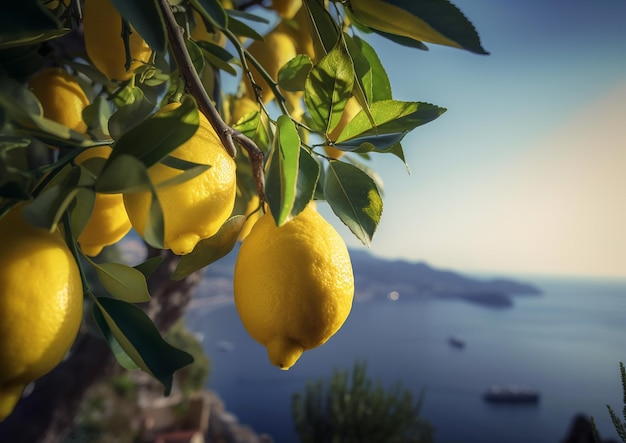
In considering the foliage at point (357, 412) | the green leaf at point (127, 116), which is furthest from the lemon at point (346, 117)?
the foliage at point (357, 412)

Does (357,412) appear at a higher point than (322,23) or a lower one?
lower

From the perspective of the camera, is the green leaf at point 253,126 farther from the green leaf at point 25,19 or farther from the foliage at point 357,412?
the foliage at point 357,412

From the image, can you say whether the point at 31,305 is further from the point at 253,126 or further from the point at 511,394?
the point at 511,394

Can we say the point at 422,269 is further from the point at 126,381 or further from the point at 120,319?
the point at 120,319

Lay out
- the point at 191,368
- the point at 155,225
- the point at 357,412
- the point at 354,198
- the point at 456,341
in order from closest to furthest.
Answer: the point at 155,225 < the point at 354,198 < the point at 357,412 < the point at 191,368 < the point at 456,341

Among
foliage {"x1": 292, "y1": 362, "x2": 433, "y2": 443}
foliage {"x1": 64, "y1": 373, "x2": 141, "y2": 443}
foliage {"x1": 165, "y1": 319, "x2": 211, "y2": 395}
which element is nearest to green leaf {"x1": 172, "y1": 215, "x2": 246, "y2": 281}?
foliage {"x1": 292, "y1": 362, "x2": 433, "y2": 443}

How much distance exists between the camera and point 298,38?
16.1 inches

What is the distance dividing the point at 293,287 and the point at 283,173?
0.07 metres

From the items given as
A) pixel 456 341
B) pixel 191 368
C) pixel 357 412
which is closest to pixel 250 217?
pixel 357 412

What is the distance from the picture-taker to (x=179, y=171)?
220 millimetres

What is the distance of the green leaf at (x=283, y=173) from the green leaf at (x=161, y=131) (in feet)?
0.13

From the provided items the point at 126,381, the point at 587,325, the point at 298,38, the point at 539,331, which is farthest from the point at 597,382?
the point at 298,38

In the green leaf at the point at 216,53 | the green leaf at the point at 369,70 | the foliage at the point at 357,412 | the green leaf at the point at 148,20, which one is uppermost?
the green leaf at the point at 148,20

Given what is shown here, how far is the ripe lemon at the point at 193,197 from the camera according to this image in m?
0.22
